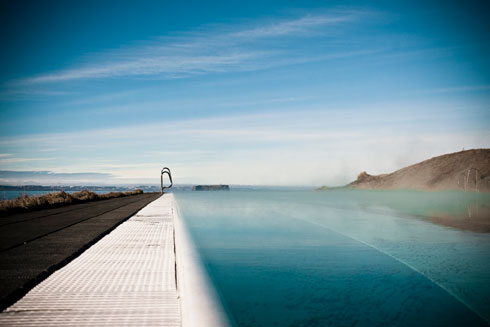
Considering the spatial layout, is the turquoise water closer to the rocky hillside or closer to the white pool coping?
the white pool coping

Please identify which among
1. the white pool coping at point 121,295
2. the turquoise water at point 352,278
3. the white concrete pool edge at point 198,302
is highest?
the white pool coping at point 121,295

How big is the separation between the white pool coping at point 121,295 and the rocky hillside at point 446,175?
3445 inches

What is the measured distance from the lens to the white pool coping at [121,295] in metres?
2.46

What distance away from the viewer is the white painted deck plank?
244 centimetres

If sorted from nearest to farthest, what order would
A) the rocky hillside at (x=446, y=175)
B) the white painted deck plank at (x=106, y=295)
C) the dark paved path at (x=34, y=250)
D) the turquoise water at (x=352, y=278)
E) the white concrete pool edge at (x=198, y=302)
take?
1. the white painted deck plank at (x=106, y=295)
2. the white concrete pool edge at (x=198, y=302)
3. the dark paved path at (x=34, y=250)
4. the turquoise water at (x=352, y=278)
5. the rocky hillside at (x=446, y=175)

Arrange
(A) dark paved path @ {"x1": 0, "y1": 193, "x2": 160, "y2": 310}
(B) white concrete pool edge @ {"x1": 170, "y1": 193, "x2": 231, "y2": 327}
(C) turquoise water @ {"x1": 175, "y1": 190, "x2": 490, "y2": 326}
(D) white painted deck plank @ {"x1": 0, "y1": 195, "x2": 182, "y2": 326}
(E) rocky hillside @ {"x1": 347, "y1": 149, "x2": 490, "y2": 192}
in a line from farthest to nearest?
(E) rocky hillside @ {"x1": 347, "y1": 149, "x2": 490, "y2": 192}
(C) turquoise water @ {"x1": 175, "y1": 190, "x2": 490, "y2": 326}
(A) dark paved path @ {"x1": 0, "y1": 193, "x2": 160, "y2": 310}
(B) white concrete pool edge @ {"x1": 170, "y1": 193, "x2": 231, "y2": 327}
(D) white painted deck plank @ {"x1": 0, "y1": 195, "x2": 182, "y2": 326}

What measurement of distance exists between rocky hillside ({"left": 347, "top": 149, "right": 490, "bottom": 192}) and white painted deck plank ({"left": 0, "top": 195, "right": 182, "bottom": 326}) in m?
87.7

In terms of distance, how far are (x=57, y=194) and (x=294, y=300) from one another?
14748 millimetres

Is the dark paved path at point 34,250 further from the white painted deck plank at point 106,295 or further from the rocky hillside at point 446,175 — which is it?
the rocky hillside at point 446,175

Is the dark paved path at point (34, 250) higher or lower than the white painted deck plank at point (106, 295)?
higher

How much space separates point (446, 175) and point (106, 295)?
378ft

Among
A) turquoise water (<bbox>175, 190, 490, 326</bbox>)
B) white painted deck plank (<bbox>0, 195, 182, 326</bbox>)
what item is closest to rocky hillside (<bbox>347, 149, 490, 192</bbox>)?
turquoise water (<bbox>175, 190, 490, 326</bbox>)

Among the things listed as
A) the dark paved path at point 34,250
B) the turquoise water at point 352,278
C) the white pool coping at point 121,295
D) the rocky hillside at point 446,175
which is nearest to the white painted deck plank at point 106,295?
the white pool coping at point 121,295

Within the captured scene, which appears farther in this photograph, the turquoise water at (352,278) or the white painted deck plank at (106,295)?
the turquoise water at (352,278)
